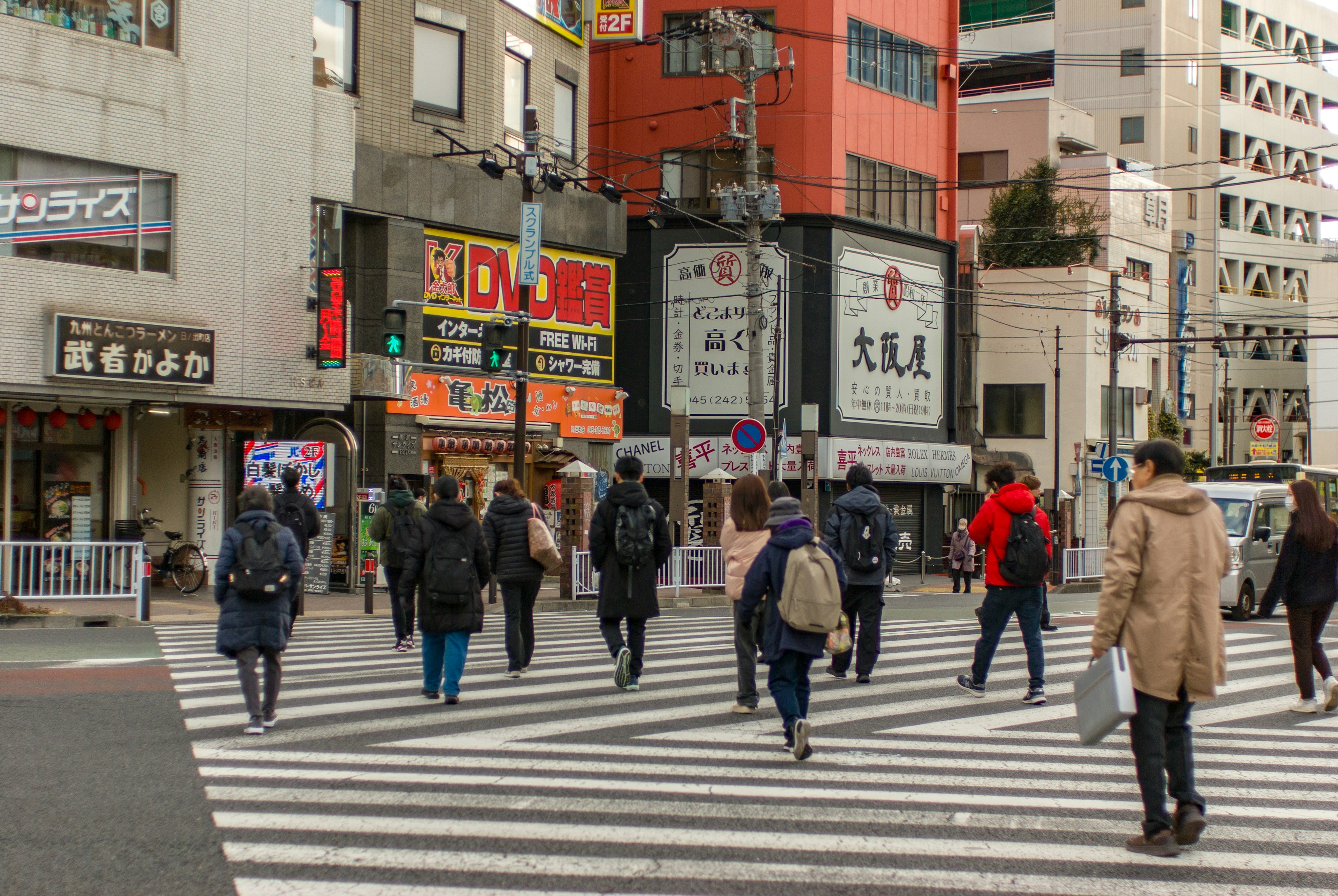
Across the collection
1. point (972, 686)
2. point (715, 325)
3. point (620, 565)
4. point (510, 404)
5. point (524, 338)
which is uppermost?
point (715, 325)

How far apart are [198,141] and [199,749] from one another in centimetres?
1568

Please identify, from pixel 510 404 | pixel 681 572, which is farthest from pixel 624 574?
pixel 510 404

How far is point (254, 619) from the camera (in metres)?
8.95

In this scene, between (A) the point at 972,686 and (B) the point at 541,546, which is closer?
(A) the point at 972,686

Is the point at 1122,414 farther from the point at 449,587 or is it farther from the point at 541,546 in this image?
the point at 449,587

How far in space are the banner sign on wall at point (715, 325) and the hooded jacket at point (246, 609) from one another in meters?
25.7

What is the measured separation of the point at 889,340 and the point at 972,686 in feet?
85.3

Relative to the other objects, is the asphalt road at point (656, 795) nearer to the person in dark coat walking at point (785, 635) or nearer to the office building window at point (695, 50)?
the person in dark coat walking at point (785, 635)

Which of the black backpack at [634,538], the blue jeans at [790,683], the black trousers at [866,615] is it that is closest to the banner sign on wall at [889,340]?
the black trousers at [866,615]

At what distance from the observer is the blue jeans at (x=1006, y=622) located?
34.4 feet

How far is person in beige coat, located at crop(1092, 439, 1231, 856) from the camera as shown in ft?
19.8

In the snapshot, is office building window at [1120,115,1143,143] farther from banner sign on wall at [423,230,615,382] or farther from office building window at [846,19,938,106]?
banner sign on wall at [423,230,615,382]

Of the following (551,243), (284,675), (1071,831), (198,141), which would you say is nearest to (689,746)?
(1071,831)

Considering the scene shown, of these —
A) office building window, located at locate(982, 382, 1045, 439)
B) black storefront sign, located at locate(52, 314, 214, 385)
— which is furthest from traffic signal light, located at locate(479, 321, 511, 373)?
office building window, located at locate(982, 382, 1045, 439)
